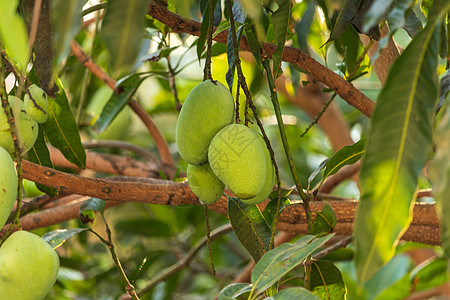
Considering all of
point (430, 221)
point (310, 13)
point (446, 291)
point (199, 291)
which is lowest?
point (199, 291)

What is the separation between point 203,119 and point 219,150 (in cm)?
6

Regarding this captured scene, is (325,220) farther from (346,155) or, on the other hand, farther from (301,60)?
(301,60)

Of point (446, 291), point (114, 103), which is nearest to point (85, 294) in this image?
point (114, 103)

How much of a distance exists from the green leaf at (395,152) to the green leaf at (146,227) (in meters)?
1.38

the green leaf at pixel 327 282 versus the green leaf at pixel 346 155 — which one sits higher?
the green leaf at pixel 346 155

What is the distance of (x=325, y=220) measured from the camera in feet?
2.56

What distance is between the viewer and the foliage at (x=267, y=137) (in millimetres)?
391

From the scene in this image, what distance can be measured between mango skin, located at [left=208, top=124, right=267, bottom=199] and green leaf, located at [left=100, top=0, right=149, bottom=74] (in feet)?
0.80

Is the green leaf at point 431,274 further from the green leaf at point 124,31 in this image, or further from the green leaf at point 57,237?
the green leaf at point 124,31

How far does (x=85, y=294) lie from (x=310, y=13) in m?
1.19

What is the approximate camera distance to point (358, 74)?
40.8 inches

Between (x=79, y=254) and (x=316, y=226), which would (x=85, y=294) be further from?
(x=316, y=226)

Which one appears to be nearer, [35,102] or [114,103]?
[35,102]

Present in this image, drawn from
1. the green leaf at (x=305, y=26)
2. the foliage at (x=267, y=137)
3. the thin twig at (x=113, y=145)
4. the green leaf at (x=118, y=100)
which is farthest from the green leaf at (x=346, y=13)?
the thin twig at (x=113, y=145)
